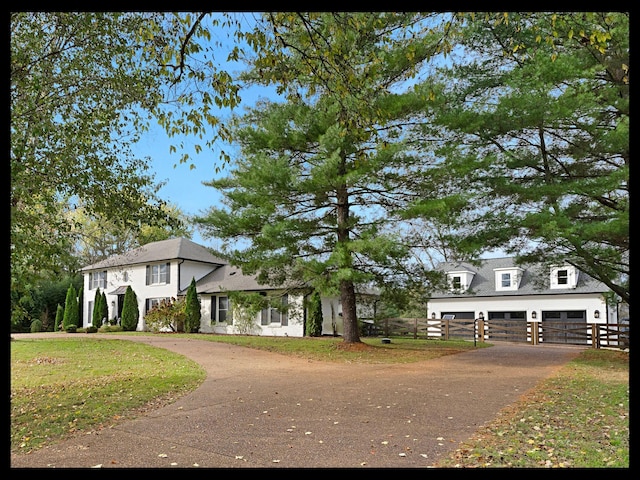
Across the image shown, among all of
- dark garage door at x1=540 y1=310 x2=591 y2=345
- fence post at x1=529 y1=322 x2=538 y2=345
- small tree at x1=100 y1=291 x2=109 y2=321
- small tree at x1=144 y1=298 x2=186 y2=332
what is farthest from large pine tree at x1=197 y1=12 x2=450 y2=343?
small tree at x1=100 y1=291 x2=109 y2=321

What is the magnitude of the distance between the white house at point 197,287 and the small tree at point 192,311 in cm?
62

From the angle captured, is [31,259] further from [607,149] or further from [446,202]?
[607,149]

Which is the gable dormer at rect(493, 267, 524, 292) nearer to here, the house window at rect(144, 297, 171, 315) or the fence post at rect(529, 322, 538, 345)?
the fence post at rect(529, 322, 538, 345)

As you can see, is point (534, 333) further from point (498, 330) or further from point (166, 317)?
point (166, 317)

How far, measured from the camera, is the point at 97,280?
24.9 meters

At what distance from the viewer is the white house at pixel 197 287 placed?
760 inches

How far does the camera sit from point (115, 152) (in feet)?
22.4

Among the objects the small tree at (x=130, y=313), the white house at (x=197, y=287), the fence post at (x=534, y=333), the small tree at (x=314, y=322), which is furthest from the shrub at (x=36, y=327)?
the fence post at (x=534, y=333)

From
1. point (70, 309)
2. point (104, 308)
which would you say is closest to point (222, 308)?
point (70, 309)

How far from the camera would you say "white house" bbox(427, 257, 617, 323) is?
717 inches

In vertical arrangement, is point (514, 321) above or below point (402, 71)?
below

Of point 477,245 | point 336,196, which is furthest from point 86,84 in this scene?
point 477,245

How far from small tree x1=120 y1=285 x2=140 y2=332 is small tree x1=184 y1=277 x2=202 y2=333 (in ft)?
11.4
